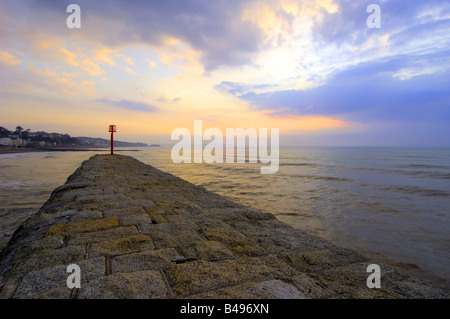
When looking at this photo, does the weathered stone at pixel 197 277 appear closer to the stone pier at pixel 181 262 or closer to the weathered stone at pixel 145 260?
the stone pier at pixel 181 262

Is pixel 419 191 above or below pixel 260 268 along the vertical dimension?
below

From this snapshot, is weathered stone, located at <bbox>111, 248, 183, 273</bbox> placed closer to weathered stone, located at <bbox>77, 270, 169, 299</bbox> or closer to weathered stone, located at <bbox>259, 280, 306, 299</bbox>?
weathered stone, located at <bbox>77, 270, 169, 299</bbox>

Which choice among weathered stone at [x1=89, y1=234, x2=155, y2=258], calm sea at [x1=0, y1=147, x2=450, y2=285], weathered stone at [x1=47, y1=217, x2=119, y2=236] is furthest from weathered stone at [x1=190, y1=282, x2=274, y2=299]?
calm sea at [x1=0, y1=147, x2=450, y2=285]

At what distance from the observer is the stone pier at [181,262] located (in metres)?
1.48

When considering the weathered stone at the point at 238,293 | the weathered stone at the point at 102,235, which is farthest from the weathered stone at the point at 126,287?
the weathered stone at the point at 102,235

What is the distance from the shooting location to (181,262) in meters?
1.88

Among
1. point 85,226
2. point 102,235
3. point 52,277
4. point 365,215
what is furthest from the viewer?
point 365,215

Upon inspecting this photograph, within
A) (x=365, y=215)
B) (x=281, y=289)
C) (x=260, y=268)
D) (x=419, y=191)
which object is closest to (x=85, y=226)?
(x=260, y=268)

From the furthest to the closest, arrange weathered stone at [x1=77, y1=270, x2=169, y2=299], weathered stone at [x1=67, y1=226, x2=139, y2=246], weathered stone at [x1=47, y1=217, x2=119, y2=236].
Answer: weathered stone at [x1=47, y1=217, x2=119, y2=236], weathered stone at [x1=67, y1=226, x2=139, y2=246], weathered stone at [x1=77, y1=270, x2=169, y2=299]

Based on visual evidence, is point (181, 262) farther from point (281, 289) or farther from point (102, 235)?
point (102, 235)

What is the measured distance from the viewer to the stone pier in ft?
4.85

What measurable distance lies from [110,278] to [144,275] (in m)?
0.21
